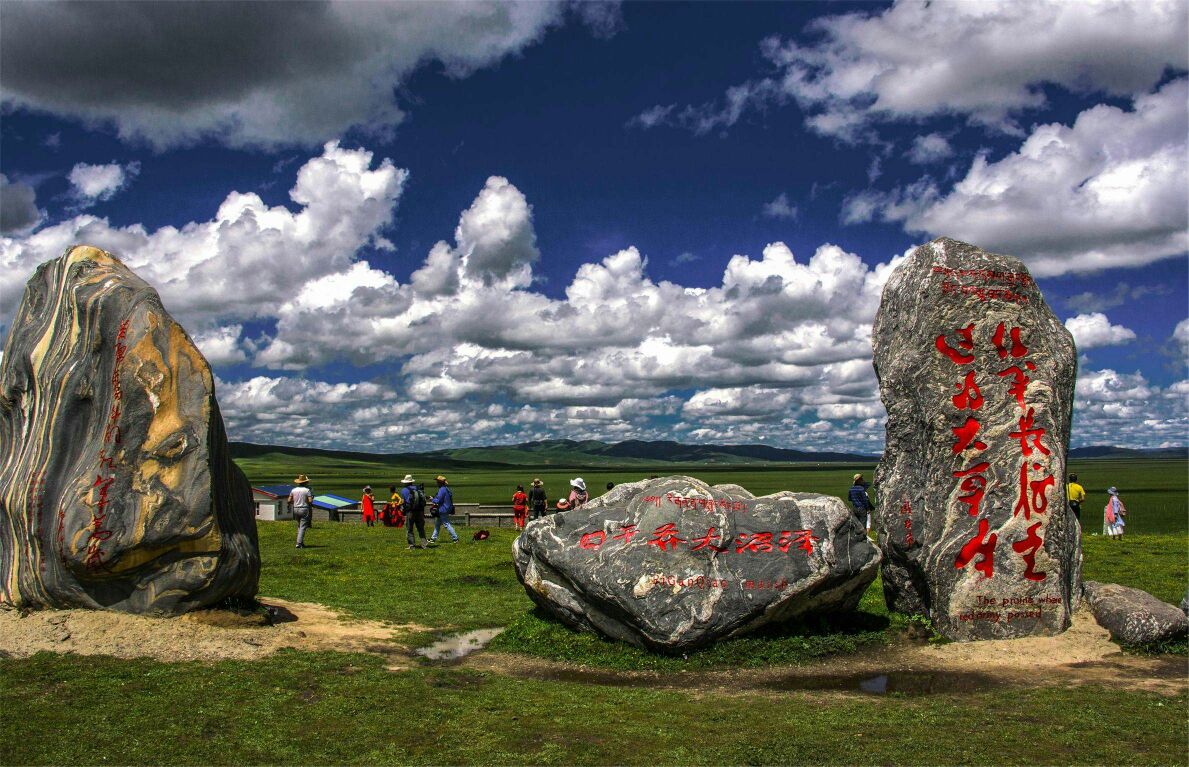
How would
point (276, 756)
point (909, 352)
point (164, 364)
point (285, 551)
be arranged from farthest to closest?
point (285, 551)
point (909, 352)
point (164, 364)
point (276, 756)

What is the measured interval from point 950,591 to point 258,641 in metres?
12.8

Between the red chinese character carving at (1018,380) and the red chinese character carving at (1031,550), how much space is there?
242 centimetres

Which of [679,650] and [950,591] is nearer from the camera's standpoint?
[679,650]

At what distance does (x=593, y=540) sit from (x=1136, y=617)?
9.81m

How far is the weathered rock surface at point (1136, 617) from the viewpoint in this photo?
46.9 ft

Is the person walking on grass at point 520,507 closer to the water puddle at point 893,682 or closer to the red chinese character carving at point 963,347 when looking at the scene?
the red chinese character carving at point 963,347

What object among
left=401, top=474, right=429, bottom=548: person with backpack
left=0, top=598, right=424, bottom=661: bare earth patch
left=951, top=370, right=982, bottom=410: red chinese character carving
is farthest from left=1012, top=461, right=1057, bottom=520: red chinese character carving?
left=401, top=474, right=429, bottom=548: person with backpack

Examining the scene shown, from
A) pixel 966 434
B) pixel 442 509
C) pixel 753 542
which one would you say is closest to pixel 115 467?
pixel 753 542

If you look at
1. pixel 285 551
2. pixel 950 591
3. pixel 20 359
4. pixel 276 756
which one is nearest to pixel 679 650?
pixel 950 591

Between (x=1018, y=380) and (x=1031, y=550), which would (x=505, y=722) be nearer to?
(x=1031, y=550)

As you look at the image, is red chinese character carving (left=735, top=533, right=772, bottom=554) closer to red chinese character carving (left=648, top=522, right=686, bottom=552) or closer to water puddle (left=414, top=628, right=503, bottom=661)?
red chinese character carving (left=648, top=522, right=686, bottom=552)

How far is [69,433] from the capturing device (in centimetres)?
1520

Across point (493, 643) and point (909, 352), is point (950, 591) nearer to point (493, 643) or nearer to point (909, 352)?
point (909, 352)

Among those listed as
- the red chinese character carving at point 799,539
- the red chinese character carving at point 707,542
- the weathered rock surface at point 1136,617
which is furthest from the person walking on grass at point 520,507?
the weathered rock surface at point 1136,617
